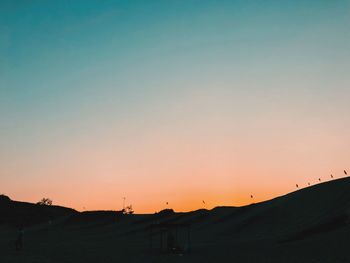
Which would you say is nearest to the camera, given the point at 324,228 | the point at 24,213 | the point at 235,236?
the point at 324,228

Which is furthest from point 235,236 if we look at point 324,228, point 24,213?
point 24,213

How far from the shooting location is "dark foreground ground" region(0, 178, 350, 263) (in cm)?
3150

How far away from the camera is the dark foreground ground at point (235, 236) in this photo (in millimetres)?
31500

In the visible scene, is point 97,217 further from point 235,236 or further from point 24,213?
point 235,236

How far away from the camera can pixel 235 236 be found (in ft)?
171

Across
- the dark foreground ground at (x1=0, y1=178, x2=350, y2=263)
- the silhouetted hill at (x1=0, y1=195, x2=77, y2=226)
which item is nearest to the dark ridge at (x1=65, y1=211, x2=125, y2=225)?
the dark foreground ground at (x1=0, y1=178, x2=350, y2=263)

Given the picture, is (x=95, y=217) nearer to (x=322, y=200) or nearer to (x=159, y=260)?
(x=322, y=200)

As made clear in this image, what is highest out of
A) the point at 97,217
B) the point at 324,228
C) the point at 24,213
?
the point at 24,213

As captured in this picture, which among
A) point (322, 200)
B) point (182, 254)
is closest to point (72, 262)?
point (182, 254)

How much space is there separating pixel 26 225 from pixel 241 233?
236 ft

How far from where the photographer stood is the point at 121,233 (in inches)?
2783

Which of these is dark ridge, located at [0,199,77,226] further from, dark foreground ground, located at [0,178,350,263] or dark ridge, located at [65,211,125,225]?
dark foreground ground, located at [0,178,350,263]

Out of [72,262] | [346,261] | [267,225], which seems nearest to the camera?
[346,261]

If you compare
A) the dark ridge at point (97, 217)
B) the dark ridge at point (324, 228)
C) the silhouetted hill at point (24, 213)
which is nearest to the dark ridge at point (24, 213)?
the silhouetted hill at point (24, 213)
